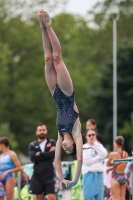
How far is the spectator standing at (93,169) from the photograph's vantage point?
16.2m

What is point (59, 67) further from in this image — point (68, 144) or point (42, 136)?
point (42, 136)

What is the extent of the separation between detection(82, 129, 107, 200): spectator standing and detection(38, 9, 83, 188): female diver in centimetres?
392

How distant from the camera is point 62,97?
39.8ft

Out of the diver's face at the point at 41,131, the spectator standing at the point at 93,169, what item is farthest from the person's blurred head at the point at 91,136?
the diver's face at the point at 41,131

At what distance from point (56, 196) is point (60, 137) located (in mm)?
5580

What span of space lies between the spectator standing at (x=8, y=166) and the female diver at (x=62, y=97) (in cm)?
420

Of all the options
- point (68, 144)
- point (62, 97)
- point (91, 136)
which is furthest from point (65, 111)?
point (91, 136)

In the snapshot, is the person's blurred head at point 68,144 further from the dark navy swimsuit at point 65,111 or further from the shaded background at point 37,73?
the shaded background at point 37,73

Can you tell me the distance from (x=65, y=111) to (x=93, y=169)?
14.4 ft

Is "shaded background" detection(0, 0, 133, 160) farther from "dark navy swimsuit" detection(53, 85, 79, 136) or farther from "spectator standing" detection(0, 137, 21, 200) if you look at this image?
"dark navy swimsuit" detection(53, 85, 79, 136)

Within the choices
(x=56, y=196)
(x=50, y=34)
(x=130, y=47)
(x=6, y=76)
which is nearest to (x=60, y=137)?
(x=50, y=34)

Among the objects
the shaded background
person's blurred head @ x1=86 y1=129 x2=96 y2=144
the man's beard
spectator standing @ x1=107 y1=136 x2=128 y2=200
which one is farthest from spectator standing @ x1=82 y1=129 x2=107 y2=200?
the shaded background

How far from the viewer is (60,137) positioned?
484 inches

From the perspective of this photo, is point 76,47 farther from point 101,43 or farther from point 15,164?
point 15,164
